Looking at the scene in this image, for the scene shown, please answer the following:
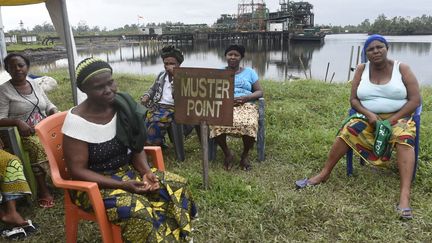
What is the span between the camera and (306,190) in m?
3.09

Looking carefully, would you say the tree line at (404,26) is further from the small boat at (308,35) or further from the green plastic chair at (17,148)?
the green plastic chair at (17,148)

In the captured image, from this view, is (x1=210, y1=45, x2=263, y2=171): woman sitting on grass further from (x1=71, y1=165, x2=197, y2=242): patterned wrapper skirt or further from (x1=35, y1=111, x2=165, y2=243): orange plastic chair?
(x1=71, y1=165, x2=197, y2=242): patterned wrapper skirt

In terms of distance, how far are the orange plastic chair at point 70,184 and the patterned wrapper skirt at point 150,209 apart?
0.07 metres

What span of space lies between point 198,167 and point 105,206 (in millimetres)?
1761

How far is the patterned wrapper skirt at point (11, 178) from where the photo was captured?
2.51 m

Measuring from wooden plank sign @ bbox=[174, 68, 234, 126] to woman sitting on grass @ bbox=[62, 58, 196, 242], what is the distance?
71cm

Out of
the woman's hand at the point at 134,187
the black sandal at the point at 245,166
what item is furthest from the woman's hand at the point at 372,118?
the woman's hand at the point at 134,187

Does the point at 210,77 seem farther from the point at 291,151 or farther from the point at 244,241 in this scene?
the point at 291,151

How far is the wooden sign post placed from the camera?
2812 millimetres

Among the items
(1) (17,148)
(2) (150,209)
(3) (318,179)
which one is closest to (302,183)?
(3) (318,179)

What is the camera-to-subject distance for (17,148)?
2.86m

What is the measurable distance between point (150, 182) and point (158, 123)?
1.73 m

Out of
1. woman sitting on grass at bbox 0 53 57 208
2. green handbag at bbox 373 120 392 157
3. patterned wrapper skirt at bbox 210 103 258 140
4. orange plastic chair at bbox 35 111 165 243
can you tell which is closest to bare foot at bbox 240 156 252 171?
patterned wrapper skirt at bbox 210 103 258 140

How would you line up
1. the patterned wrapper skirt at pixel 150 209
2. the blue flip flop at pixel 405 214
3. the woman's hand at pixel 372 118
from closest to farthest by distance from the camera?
the patterned wrapper skirt at pixel 150 209
the blue flip flop at pixel 405 214
the woman's hand at pixel 372 118
